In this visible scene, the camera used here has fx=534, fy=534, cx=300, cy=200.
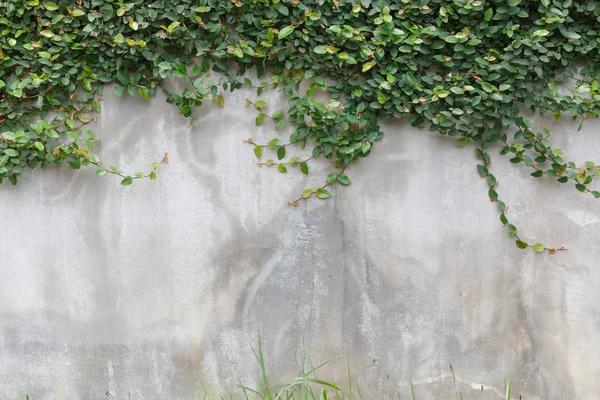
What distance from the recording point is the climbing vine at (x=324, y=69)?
2.38 meters

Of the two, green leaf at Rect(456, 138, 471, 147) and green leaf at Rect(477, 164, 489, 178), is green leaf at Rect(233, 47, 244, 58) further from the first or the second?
green leaf at Rect(477, 164, 489, 178)

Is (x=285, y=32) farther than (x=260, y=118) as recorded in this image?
No

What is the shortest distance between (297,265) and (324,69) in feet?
3.08

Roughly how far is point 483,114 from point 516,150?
237 millimetres

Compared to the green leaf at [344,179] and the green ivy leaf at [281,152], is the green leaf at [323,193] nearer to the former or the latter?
the green leaf at [344,179]

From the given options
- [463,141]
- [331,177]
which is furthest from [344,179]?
[463,141]

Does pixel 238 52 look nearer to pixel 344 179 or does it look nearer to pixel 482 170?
pixel 344 179

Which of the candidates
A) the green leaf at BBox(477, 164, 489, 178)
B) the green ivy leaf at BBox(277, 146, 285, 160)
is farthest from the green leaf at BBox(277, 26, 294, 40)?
the green leaf at BBox(477, 164, 489, 178)

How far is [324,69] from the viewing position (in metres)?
2.48

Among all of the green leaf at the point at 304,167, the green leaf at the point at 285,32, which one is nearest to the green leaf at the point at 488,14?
the green leaf at the point at 285,32

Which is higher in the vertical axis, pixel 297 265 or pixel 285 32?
pixel 285 32

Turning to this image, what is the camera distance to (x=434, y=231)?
258 centimetres

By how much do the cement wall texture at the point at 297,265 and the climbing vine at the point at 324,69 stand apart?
85mm

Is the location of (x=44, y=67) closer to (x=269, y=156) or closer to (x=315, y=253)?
(x=269, y=156)
